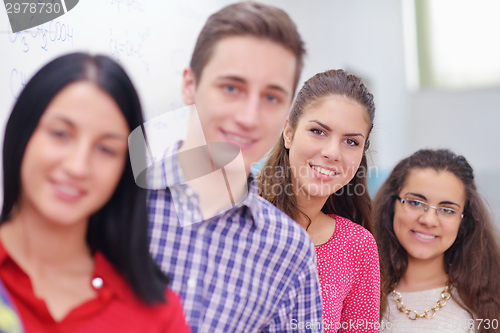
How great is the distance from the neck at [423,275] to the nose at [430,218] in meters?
0.19

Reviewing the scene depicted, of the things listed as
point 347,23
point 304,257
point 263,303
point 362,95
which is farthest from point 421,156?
point 347,23

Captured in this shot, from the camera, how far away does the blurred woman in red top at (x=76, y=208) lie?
0.53m

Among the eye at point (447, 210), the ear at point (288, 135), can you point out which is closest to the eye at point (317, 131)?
the ear at point (288, 135)

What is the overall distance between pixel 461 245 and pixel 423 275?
0.21 meters

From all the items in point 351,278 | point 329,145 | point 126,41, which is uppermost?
point 126,41

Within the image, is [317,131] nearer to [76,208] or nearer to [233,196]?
[233,196]

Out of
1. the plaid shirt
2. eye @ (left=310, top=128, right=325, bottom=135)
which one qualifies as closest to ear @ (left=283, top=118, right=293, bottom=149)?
eye @ (left=310, top=128, right=325, bottom=135)

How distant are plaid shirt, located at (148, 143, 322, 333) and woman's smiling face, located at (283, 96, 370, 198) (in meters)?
0.34

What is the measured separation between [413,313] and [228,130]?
1.20m

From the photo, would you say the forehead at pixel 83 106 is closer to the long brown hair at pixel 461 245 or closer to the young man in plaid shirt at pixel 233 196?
the young man in plaid shirt at pixel 233 196
